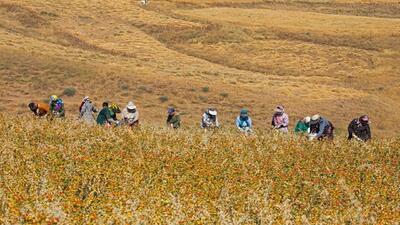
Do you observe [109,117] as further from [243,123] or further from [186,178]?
[186,178]

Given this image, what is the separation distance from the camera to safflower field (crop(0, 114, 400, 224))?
33.8ft

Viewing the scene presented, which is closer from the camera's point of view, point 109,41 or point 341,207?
point 341,207

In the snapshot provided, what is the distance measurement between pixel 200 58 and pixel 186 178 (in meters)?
41.2

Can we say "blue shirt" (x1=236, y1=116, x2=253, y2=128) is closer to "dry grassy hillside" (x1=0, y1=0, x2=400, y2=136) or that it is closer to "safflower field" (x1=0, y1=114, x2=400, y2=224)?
"safflower field" (x1=0, y1=114, x2=400, y2=224)

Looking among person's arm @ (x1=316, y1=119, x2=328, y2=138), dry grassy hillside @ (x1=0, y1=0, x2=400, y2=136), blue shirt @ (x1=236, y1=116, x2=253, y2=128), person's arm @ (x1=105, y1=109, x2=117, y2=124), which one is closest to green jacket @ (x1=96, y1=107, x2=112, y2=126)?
person's arm @ (x1=105, y1=109, x2=117, y2=124)

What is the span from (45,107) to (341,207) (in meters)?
12.6

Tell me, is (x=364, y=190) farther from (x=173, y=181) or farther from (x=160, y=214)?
(x=160, y=214)

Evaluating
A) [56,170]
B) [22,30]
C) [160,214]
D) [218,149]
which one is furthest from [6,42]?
[160,214]

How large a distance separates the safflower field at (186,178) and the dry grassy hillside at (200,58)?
15988 mm

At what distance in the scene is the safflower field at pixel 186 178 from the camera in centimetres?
1029

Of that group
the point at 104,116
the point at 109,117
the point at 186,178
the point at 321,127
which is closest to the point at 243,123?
the point at 321,127

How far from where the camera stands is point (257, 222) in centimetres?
1063

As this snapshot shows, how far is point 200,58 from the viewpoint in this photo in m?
54.6

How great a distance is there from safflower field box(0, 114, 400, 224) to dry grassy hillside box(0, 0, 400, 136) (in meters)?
16.0
